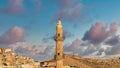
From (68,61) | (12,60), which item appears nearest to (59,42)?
(12,60)

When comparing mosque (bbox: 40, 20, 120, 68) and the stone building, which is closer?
mosque (bbox: 40, 20, 120, 68)

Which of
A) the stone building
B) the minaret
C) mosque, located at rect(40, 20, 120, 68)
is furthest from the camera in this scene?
the stone building

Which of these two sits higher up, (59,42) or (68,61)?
(59,42)

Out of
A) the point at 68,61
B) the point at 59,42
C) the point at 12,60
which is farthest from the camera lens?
the point at 68,61

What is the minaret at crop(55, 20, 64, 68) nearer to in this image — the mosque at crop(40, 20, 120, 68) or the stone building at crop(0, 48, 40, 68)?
the mosque at crop(40, 20, 120, 68)

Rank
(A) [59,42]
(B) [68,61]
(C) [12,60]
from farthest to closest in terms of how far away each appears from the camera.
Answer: (B) [68,61]
(C) [12,60]
(A) [59,42]

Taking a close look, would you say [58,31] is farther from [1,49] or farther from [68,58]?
[68,58]

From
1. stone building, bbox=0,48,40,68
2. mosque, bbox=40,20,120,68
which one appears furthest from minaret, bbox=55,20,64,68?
stone building, bbox=0,48,40,68

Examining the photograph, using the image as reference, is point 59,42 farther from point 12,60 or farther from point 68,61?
point 68,61

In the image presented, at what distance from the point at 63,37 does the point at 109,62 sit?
5737 centimetres

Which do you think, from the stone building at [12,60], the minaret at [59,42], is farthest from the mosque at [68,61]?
the stone building at [12,60]

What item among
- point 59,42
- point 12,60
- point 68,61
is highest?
point 59,42

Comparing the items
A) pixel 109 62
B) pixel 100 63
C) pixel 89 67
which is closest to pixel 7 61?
pixel 89 67

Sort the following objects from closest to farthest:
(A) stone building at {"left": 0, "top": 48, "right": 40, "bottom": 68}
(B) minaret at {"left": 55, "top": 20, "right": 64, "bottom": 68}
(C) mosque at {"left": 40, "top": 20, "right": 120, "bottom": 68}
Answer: (B) minaret at {"left": 55, "top": 20, "right": 64, "bottom": 68} → (C) mosque at {"left": 40, "top": 20, "right": 120, "bottom": 68} → (A) stone building at {"left": 0, "top": 48, "right": 40, "bottom": 68}
